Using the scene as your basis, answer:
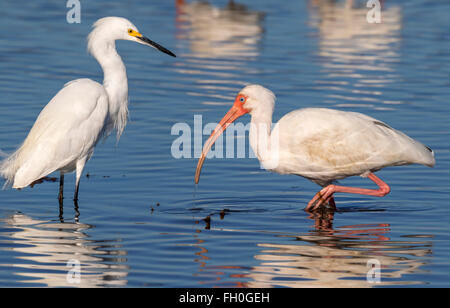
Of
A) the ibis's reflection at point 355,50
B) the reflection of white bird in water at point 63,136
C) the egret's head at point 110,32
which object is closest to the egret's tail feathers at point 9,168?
the reflection of white bird in water at point 63,136

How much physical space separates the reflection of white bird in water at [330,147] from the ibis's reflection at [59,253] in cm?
232

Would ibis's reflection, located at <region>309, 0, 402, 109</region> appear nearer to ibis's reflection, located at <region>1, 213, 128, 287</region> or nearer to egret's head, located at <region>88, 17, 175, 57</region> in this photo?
egret's head, located at <region>88, 17, 175, 57</region>

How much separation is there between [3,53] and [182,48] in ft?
12.3

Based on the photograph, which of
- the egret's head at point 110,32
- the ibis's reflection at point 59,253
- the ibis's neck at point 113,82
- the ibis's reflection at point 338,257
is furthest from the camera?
the egret's head at point 110,32

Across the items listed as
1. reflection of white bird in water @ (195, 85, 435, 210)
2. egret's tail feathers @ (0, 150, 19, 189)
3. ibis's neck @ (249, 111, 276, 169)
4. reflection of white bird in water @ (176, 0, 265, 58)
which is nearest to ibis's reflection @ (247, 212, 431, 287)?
reflection of white bird in water @ (195, 85, 435, 210)

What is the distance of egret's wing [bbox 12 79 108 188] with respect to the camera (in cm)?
1128

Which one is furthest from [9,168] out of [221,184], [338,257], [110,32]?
[338,257]

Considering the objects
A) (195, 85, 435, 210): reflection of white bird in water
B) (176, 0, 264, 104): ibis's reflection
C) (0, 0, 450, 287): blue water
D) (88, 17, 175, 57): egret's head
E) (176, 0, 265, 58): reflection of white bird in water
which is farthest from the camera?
(176, 0, 265, 58): reflection of white bird in water

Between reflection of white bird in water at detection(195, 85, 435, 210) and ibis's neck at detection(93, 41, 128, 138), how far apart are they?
173 cm

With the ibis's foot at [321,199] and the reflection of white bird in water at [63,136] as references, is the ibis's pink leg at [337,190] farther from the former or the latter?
the reflection of white bird in water at [63,136]

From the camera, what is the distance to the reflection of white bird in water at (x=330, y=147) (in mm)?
11188

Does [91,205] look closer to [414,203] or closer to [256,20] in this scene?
[414,203]

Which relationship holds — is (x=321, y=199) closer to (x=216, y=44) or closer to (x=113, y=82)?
(x=113, y=82)

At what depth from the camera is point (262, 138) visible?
11.3 metres
